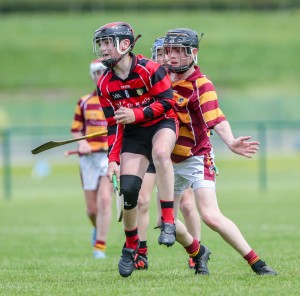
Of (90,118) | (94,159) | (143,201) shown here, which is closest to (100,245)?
(94,159)

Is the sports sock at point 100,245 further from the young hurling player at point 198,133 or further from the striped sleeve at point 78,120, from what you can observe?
the young hurling player at point 198,133

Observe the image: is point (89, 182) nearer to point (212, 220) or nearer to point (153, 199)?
point (212, 220)

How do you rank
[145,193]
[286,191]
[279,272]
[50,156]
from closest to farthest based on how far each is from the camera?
1. [279,272]
2. [145,193]
3. [286,191]
4. [50,156]

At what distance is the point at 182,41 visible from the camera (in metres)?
7.46

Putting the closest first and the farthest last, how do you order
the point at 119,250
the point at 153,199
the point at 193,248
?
the point at 193,248 → the point at 119,250 → the point at 153,199

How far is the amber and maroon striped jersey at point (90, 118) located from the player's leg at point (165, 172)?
3430mm

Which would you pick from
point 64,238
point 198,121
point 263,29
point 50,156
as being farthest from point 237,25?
point 198,121

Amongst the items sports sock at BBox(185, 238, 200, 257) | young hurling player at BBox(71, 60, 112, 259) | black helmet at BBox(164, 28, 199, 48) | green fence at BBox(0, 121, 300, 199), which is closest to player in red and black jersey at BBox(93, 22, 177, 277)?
black helmet at BBox(164, 28, 199, 48)

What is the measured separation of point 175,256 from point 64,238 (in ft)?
8.89

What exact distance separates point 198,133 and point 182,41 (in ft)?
2.47

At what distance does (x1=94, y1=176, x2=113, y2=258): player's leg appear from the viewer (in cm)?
1022

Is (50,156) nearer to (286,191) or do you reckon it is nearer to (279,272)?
(286,191)

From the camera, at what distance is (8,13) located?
221ft

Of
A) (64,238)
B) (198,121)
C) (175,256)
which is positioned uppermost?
(198,121)
